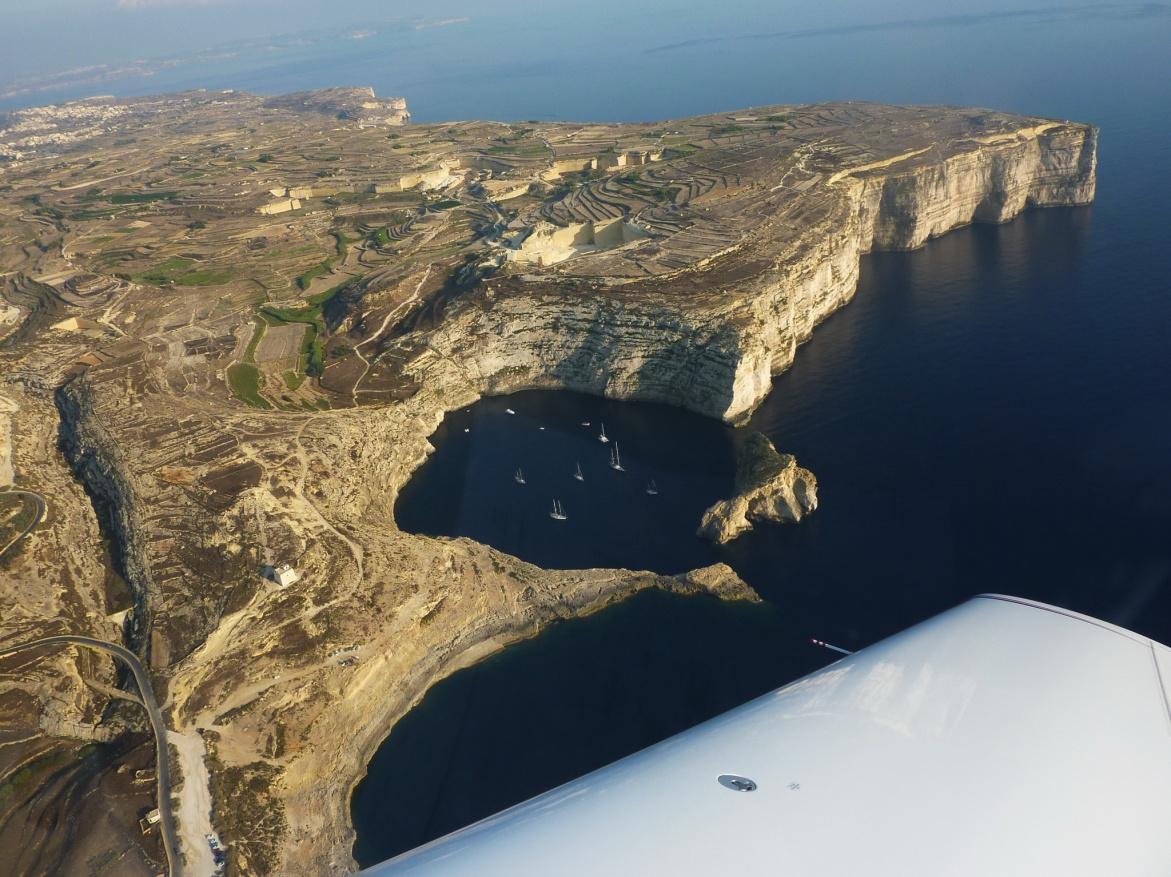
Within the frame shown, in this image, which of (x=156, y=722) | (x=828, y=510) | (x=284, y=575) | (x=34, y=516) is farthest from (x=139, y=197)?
(x=828, y=510)

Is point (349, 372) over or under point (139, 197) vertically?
under

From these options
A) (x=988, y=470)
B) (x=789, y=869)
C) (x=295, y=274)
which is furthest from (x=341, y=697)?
(x=295, y=274)

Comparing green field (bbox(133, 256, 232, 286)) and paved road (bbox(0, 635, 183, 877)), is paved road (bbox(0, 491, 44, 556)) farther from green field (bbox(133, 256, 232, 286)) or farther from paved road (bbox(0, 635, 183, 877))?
green field (bbox(133, 256, 232, 286))

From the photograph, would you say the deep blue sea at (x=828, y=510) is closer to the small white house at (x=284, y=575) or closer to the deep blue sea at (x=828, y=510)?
the deep blue sea at (x=828, y=510)

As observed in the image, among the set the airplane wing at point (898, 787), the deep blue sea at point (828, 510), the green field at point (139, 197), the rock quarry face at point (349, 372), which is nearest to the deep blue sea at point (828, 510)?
the deep blue sea at point (828, 510)

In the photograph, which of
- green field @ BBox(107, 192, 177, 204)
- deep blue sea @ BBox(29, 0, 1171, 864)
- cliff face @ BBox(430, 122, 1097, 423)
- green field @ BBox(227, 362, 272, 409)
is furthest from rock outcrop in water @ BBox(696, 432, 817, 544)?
green field @ BBox(107, 192, 177, 204)

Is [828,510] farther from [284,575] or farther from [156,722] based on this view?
[156,722]
